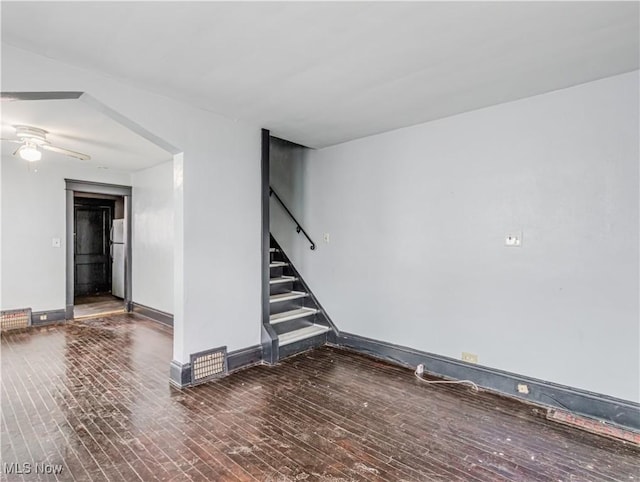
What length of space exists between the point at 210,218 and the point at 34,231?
13.4ft

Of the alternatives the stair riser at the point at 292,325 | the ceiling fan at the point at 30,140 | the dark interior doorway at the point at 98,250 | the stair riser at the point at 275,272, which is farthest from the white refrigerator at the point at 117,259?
the stair riser at the point at 292,325

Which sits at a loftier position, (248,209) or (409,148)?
(409,148)

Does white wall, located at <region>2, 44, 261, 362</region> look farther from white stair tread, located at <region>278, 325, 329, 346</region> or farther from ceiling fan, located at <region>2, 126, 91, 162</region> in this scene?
ceiling fan, located at <region>2, 126, 91, 162</region>

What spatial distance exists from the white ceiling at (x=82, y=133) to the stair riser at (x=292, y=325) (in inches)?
112

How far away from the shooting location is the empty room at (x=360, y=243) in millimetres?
2051

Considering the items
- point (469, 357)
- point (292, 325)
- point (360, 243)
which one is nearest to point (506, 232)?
point (469, 357)

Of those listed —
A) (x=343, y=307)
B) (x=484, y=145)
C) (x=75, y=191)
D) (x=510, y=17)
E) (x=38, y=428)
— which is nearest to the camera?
(x=510, y=17)

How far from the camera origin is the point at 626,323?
254 cm

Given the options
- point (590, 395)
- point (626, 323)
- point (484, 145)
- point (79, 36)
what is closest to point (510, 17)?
point (484, 145)

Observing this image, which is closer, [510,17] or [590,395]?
[510,17]

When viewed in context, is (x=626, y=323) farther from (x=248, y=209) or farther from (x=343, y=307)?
(x=248, y=209)

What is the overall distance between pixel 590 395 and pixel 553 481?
1.06 m

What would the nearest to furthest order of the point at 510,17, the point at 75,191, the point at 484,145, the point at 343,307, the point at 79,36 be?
the point at 510,17 → the point at 79,36 → the point at 484,145 → the point at 343,307 → the point at 75,191

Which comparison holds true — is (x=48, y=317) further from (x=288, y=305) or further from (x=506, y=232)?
(x=506, y=232)
